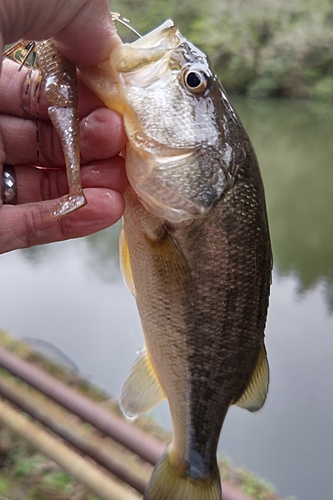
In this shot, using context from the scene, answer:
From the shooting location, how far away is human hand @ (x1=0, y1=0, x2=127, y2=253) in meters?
0.97

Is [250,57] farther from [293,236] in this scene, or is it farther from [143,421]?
[143,421]

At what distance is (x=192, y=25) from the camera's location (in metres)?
23.0

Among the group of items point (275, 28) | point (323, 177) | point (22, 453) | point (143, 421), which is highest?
point (275, 28)

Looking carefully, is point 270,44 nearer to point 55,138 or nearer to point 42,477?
point 42,477

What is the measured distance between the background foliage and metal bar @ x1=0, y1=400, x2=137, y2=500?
66.6 feet

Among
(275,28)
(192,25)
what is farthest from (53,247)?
(192,25)

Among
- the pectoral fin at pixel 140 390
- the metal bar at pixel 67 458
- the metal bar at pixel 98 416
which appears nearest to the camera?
the pectoral fin at pixel 140 390

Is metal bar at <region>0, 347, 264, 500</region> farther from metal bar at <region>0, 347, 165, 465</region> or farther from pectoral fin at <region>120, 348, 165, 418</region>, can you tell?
pectoral fin at <region>120, 348, 165, 418</region>

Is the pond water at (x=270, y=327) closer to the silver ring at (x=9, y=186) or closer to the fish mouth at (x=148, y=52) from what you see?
the silver ring at (x=9, y=186)

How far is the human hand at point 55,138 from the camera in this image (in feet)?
3.20

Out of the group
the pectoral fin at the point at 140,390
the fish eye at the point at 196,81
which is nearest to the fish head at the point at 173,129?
the fish eye at the point at 196,81

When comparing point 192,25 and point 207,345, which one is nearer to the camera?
point 207,345

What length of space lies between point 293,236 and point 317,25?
58.5 feet

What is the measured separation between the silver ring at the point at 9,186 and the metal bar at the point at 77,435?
1.17 m
